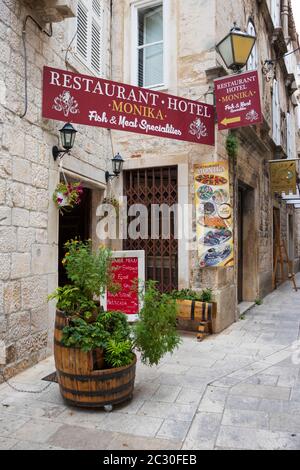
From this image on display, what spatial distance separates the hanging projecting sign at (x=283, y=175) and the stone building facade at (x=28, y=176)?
6.69 m

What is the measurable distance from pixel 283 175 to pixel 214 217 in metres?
5.07

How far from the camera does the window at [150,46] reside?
688 centimetres

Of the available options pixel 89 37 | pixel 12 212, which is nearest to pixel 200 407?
pixel 12 212

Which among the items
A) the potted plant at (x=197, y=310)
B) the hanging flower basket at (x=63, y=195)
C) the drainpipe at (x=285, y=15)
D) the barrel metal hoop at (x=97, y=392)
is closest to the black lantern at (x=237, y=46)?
the hanging flower basket at (x=63, y=195)

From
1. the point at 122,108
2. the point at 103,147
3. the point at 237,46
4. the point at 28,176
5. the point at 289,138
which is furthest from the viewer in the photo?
the point at 289,138

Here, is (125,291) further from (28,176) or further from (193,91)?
(193,91)

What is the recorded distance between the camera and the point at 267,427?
9.74 feet

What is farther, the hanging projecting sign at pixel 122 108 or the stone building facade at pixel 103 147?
the hanging projecting sign at pixel 122 108

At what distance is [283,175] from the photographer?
1025 centimetres

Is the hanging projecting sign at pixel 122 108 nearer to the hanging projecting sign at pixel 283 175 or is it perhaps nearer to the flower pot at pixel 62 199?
the flower pot at pixel 62 199

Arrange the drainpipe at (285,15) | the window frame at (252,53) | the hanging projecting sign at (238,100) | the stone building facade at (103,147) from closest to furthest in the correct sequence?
the stone building facade at (103,147), the hanging projecting sign at (238,100), the window frame at (252,53), the drainpipe at (285,15)

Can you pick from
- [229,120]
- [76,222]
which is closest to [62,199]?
[76,222]

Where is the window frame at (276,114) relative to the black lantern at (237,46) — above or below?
above

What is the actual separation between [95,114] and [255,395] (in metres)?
3.66
